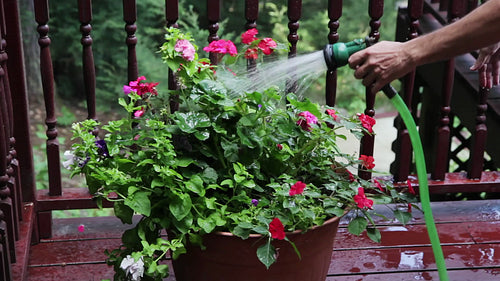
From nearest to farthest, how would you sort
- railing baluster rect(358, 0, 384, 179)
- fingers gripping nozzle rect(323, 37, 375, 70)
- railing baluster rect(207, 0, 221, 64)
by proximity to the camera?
fingers gripping nozzle rect(323, 37, 375, 70)
railing baluster rect(207, 0, 221, 64)
railing baluster rect(358, 0, 384, 179)

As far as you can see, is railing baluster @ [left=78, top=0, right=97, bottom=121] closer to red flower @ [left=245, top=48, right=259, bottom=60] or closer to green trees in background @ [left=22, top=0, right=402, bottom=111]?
red flower @ [left=245, top=48, right=259, bottom=60]

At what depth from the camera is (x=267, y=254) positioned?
1.81 metres

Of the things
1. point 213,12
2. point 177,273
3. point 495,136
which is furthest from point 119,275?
point 495,136

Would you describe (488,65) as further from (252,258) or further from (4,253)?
(4,253)

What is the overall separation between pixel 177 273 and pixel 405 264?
83cm

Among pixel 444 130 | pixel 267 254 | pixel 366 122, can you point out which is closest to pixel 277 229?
pixel 267 254

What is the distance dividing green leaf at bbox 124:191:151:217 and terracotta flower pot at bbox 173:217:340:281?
0.56 feet

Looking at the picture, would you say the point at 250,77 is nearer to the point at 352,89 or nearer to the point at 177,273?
the point at 177,273

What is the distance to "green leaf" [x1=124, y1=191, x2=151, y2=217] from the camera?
185cm

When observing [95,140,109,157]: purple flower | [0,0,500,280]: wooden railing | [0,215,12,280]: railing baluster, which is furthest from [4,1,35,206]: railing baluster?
[95,140,109,157]: purple flower

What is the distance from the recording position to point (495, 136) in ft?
10.6

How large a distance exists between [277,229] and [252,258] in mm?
133

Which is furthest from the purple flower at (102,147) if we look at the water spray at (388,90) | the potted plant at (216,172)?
the water spray at (388,90)

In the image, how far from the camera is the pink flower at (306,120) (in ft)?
6.65
